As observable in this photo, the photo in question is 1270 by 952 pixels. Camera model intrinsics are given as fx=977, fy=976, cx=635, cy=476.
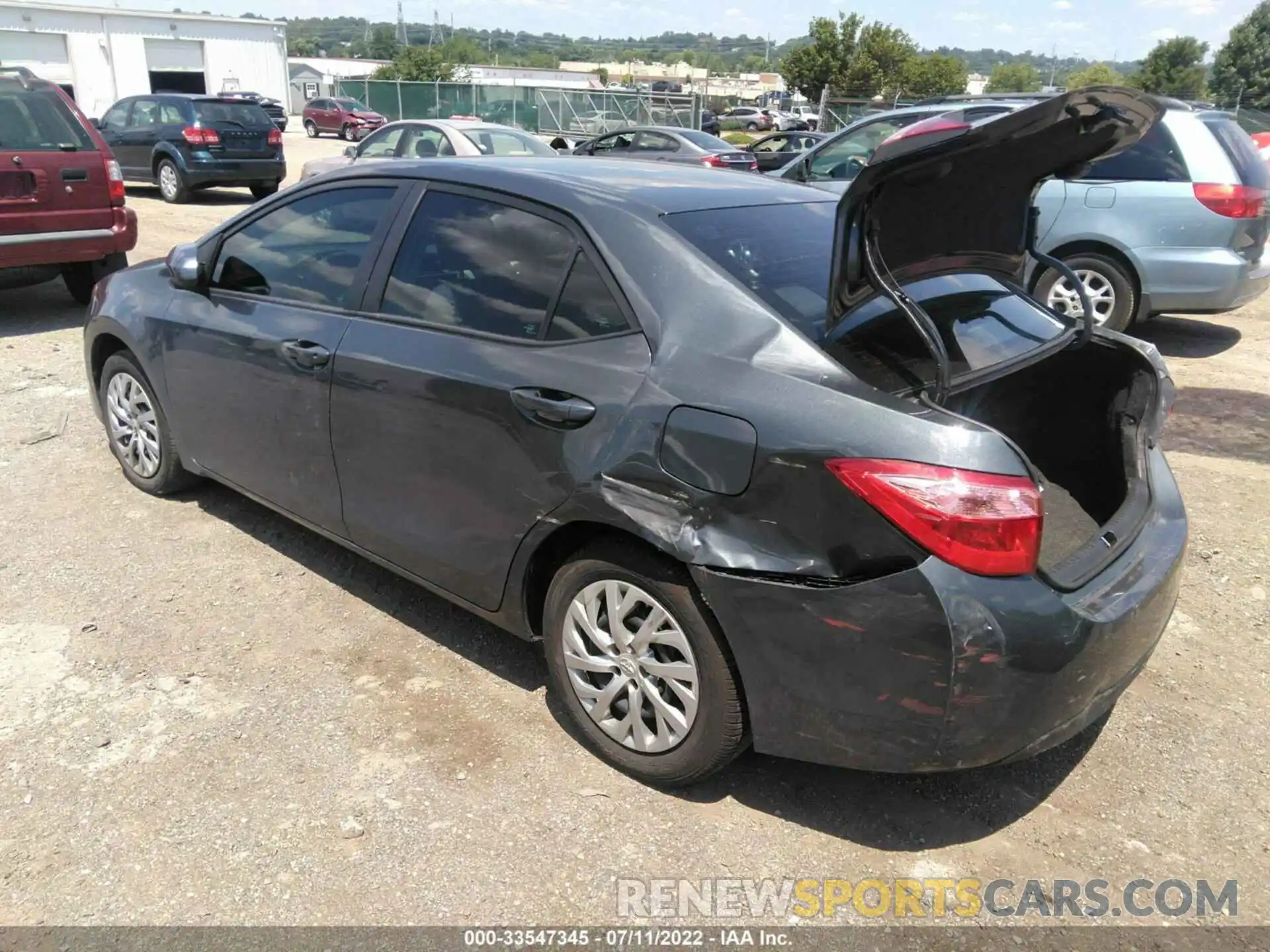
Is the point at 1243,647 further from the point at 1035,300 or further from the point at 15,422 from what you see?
the point at 15,422

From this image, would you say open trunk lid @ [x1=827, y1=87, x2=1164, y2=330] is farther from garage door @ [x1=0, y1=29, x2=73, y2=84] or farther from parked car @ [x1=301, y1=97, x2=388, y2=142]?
garage door @ [x1=0, y1=29, x2=73, y2=84]

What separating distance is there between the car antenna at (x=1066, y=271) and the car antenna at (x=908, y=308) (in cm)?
76

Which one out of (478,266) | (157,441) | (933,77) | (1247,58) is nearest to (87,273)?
(157,441)

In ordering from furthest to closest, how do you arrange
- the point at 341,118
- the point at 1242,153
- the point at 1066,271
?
1. the point at 341,118
2. the point at 1242,153
3. the point at 1066,271

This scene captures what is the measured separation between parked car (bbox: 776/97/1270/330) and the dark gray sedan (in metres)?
4.29

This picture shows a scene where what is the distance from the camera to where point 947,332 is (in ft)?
9.31

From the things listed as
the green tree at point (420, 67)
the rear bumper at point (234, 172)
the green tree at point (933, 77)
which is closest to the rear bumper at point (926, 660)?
the rear bumper at point (234, 172)

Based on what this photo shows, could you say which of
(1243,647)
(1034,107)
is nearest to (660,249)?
(1034,107)

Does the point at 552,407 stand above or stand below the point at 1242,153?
below

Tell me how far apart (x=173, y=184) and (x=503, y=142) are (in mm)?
6417

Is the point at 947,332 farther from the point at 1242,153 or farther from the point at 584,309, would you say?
the point at 1242,153

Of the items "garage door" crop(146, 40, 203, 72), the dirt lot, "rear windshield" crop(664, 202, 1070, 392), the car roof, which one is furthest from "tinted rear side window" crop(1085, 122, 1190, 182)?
"garage door" crop(146, 40, 203, 72)

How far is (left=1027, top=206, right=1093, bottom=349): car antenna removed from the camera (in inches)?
120

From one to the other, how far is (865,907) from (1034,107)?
75.8 inches
